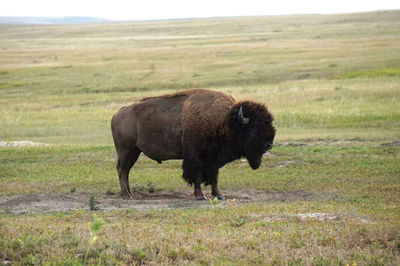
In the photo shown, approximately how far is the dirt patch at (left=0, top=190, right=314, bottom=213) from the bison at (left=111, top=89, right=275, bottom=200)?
16.8 inches

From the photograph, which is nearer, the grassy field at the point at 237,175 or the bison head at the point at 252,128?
the grassy field at the point at 237,175

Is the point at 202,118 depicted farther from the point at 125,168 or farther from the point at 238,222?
the point at 238,222

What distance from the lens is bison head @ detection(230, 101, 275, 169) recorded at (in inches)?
501

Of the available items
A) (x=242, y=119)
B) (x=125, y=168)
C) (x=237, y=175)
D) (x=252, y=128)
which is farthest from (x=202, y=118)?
→ (x=237, y=175)

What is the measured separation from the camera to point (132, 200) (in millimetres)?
12703

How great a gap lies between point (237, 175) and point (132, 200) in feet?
11.4

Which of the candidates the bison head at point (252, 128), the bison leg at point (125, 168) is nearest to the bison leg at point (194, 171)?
the bison head at point (252, 128)

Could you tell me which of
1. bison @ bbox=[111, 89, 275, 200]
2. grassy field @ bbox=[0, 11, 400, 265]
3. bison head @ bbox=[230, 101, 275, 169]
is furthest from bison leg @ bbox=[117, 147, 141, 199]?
Result: bison head @ bbox=[230, 101, 275, 169]

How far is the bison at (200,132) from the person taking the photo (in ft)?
42.0

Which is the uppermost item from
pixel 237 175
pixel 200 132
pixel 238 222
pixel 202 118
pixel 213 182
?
pixel 202 118

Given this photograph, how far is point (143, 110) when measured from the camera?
539 inches

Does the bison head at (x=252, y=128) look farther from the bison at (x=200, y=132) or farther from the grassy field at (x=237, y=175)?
the grassy field at (x=237, y=175)

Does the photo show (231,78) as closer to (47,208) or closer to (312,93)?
(312,93)

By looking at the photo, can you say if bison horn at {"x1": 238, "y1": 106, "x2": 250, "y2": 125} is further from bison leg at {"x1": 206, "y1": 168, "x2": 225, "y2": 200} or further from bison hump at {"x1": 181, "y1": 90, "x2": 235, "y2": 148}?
bison leg at {"x1": 206, "y1": 168, "x2": 225, "y2": 200}
